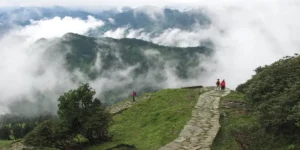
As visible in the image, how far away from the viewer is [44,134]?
A: 65.4 ft

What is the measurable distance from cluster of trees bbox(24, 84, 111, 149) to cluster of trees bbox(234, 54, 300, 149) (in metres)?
9.49

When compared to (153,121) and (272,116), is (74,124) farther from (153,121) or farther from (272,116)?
(272,116)

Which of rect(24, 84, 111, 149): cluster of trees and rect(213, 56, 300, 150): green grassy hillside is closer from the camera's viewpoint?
rect(213, 56, 300, 150): green grassy hillside

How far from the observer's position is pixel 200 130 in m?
17.9

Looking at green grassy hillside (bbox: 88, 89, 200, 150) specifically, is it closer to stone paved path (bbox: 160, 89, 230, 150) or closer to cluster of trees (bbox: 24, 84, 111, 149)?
stone paved path (bbox: 160, 89, 230, 150)

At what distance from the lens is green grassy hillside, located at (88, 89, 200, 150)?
18.5m

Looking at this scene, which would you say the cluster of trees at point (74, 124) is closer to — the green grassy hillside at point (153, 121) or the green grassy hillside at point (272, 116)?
the green grassy hillside at point (153, 121)

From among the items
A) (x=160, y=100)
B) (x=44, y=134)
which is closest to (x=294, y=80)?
(x=44, y=134)

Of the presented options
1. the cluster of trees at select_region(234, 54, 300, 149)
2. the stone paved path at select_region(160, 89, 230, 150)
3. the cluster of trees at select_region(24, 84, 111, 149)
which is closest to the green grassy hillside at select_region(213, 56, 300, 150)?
the cluster of trees at select_region(234, 54, 300, 149)

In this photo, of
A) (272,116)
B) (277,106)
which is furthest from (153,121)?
(277,106)

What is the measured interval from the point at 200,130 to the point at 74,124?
8032mm

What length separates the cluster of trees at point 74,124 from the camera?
19844 millimetres


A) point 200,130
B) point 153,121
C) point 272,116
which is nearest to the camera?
point 272,116

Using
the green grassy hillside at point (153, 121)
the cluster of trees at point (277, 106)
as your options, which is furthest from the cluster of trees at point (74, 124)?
the cluster of trees at point (277, 106)
